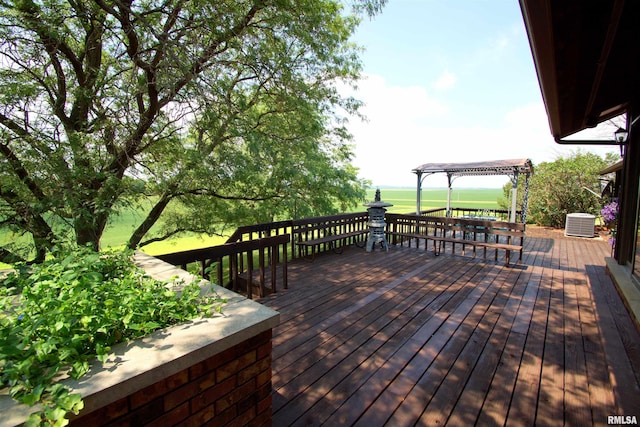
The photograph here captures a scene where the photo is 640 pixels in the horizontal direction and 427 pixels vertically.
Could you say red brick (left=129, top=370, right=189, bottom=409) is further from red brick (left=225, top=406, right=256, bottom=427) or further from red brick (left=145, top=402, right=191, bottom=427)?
red brick (left=225, top=406, right=256, bottom=427)

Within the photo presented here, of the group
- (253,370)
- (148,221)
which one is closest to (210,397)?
(253,370)

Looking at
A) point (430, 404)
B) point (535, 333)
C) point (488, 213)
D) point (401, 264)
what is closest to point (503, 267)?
point (401, 264)

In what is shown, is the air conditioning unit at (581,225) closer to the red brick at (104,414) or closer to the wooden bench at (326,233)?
the wooden bench at (326,233)

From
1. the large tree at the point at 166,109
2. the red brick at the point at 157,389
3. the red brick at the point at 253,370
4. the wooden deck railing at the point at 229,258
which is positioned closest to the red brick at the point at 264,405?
the red brick at the point at 253,370

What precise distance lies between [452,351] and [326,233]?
4.07 m

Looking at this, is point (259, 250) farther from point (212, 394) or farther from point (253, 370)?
point (212, 394)

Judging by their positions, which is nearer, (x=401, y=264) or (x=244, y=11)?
(x=244, y=11)

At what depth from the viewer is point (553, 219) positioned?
37.5 ft

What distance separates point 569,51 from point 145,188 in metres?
5.95

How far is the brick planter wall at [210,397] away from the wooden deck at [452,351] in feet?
1.69

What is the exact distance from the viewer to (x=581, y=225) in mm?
8914

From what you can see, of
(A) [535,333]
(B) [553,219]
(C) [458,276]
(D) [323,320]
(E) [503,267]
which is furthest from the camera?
(B) [553,219]

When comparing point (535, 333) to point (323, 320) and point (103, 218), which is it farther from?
point (103, 218)

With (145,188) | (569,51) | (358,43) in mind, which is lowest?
(145,188)
